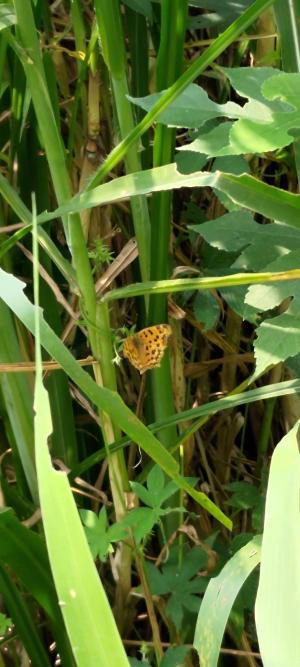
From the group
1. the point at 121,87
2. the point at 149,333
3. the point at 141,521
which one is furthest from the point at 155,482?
the point at 121,87

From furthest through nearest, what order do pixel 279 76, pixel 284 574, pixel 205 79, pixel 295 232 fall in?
pixel 205 79, pixel 295 232, pixel 279 76, pixel 284 574

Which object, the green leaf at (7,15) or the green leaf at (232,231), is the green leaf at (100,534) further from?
the green leaf at (7,15)

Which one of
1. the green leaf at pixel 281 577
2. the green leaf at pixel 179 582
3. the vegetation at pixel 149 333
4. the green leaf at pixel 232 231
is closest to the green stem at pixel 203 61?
the vegetation at pixel 149 333

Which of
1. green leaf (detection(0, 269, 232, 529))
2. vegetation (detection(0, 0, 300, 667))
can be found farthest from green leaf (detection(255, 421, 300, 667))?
green leaf (detection(0, 269, 232, 529))

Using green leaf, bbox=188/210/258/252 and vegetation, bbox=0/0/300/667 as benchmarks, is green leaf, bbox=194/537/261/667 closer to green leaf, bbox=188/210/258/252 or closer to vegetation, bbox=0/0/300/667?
vegetation, bbox=0/0/300/667

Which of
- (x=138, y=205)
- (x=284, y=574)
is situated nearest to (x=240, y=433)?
(x=138, y=205)

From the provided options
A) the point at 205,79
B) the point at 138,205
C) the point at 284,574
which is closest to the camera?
the point at 284,574

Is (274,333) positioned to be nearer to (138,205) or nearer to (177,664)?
(138,205)
